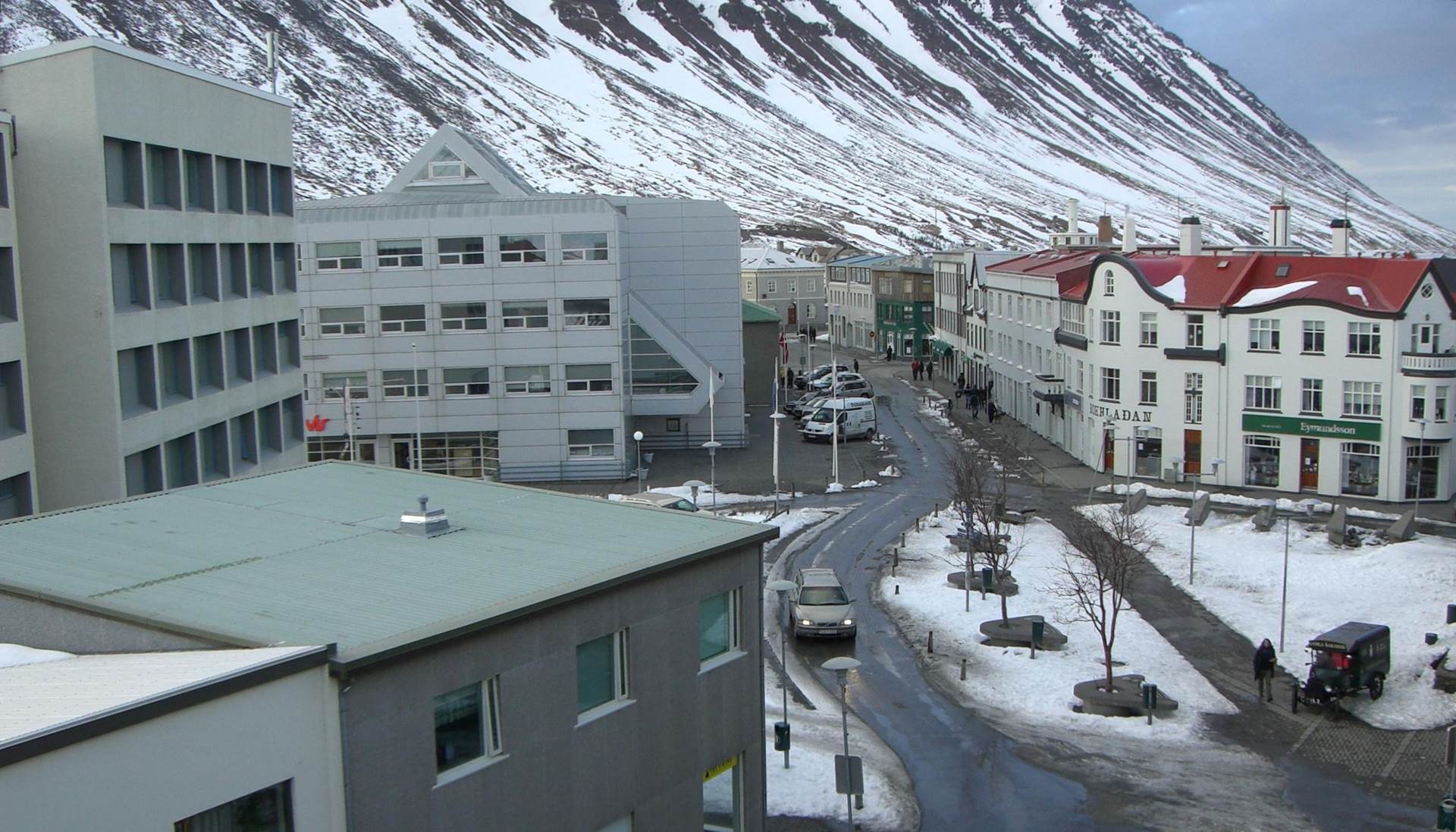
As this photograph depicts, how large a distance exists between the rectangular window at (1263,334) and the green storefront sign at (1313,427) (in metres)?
2.57

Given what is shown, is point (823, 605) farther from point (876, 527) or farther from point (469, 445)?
point (469, 445)

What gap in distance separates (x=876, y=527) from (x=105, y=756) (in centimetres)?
3881

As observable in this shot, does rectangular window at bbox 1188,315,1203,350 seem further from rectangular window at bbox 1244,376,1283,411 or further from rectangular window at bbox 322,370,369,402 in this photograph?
rectangular window at bbox 322,370,369,402

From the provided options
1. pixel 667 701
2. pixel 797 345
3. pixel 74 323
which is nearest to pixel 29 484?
pixel 74 323

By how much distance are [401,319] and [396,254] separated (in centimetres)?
270

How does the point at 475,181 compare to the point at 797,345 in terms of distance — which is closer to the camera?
the point at 475,181

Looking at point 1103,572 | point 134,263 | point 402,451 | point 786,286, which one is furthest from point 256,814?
point 786,286

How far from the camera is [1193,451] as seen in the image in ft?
177

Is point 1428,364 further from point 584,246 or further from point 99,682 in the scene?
point 99,682

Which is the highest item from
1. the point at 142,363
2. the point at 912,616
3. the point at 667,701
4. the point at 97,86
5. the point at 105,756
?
the point at 97,86

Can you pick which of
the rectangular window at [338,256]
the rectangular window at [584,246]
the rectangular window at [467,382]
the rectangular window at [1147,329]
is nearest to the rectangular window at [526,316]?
the rectangular window at [467,382]

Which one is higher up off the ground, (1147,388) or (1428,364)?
(1428,364)

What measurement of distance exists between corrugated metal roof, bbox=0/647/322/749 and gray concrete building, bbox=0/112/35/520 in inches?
599

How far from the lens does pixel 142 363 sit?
31.2 metres
